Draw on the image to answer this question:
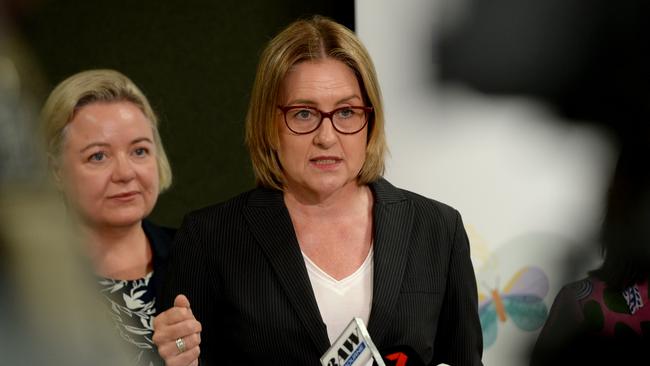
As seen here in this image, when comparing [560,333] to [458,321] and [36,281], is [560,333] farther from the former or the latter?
[36,281]

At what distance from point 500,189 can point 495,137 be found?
178 millimetres

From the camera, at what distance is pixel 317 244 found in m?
1.46

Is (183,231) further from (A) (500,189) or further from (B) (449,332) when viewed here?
(A) (500,189)

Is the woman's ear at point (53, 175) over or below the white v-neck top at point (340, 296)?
over

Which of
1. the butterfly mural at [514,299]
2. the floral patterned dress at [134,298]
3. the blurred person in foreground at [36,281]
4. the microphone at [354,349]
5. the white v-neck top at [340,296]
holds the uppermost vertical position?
the blurred person in foreground at [36,281]

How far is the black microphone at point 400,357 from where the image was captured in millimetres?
1007

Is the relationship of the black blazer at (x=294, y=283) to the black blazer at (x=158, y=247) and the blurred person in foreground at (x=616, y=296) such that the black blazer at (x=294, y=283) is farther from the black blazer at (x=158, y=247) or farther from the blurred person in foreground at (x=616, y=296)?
the blurred person in foreground at (x=616, y=296)

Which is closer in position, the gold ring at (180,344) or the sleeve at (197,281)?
the gold ring at (180,344)

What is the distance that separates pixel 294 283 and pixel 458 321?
0.34 metres

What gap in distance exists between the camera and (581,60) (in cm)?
259

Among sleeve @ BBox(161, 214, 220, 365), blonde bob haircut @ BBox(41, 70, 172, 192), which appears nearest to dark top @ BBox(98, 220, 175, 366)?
sleeve @ BBox(161, 214, 220, 365)

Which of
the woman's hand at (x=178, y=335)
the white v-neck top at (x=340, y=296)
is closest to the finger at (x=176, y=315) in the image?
the woman's hand at (x=178, y=335)

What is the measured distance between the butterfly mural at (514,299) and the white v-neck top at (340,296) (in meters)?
1.31

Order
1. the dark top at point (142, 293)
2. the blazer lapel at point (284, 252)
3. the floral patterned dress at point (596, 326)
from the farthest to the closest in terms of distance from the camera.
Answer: the floral patterned dress at point (596, 326) → the dark top at point (142, 293) → the blazer lapel at point (284, 252)
